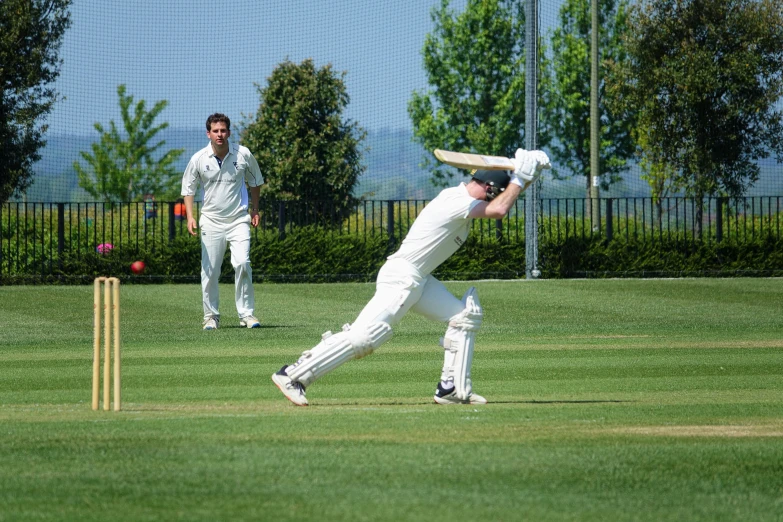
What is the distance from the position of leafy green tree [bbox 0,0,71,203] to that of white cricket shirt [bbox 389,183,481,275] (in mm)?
20346

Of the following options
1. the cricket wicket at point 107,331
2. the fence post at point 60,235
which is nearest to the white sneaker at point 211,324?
the cricket wicket at point 107,331

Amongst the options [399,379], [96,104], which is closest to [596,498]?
[399,379]

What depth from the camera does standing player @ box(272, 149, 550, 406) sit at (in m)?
7.71

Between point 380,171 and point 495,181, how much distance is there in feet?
102

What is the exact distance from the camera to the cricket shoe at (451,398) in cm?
798

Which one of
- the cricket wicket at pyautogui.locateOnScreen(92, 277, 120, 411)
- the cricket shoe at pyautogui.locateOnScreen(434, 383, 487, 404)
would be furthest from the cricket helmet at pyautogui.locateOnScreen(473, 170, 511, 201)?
the cricket wicket at pyautogui.locateOnScreen(92, 277, 120, 411)

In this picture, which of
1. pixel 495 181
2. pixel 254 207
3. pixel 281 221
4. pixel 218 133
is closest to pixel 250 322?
pixel 254 207

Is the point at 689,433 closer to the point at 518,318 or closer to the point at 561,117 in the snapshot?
the point at 518,318

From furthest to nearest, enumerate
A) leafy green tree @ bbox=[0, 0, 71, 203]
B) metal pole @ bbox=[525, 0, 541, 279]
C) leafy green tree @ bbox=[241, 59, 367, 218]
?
1. leafy green tree @ bbox=[241, 59, 367, 218]
2. leafy green tree @ bbox=[0, 0, 71, 203]
3. metal pole @ bbox=[525, 0, 541, 279]

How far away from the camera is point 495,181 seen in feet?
25.7

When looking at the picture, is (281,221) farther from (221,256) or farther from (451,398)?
(451,398)

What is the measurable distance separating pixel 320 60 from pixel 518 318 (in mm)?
15444

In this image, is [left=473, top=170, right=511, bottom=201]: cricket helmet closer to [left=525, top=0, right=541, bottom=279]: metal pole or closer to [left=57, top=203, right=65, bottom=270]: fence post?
[left=525, top=0, right=541, bottom=279]: metal pole

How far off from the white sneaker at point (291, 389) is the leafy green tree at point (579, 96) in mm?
40608
